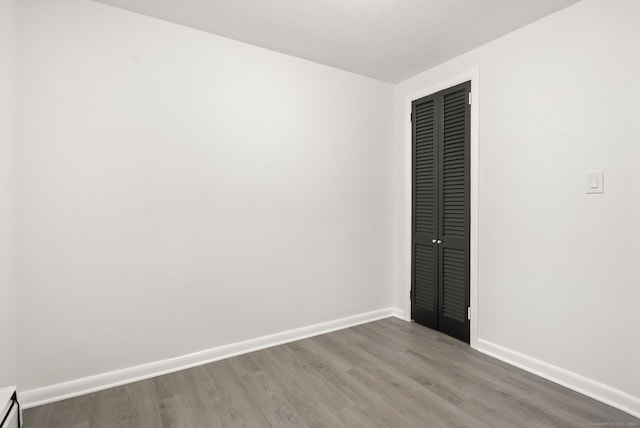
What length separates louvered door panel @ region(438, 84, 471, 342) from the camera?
9.53ft

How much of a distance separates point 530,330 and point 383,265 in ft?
5.02

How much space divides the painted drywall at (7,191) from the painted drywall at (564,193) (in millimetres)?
3354

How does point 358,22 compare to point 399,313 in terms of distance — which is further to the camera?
point 399,313

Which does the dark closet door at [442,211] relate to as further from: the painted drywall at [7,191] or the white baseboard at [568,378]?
the painted drywall at [7,191]

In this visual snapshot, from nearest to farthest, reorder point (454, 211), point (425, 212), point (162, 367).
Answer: point (162, 367) < point (454, 211) < point (425, 212)

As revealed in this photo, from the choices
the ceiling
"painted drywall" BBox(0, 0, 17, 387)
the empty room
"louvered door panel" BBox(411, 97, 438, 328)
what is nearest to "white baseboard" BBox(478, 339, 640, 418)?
the empty room

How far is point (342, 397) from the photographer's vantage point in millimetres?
2098

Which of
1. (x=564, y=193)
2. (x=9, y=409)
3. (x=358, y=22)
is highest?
(x=358, y=22)

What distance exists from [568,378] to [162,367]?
2.94 metres

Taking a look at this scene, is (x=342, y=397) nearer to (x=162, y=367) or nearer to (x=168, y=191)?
(x=162, y=367)

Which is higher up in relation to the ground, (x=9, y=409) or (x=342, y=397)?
(x=9, y=409)

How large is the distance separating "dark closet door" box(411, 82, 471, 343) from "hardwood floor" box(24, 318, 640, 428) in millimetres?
499

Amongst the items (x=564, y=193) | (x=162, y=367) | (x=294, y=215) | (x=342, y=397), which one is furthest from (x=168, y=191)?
(x=564, y=193)

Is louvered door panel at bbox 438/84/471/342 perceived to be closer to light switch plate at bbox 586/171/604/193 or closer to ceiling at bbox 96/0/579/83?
ceiling at bbox 96/0/579/83
